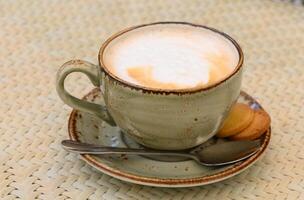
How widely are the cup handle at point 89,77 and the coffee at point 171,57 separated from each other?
0.06 ft

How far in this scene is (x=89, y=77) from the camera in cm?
61

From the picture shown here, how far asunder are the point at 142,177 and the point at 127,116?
62 millimetres

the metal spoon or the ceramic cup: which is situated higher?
the ceramic cup

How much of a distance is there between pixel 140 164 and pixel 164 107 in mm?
76

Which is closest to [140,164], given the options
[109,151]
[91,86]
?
[109,151]

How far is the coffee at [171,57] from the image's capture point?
58 cm

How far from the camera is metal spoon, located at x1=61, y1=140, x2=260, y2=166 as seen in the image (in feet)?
1.90

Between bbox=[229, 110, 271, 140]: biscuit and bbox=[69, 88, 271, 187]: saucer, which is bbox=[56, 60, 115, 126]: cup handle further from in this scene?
bbox=[229, 110, 271, 140]: biscuit

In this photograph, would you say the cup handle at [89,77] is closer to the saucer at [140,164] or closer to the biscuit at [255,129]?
the saucer at [140,164]

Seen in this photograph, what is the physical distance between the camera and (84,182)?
591mm

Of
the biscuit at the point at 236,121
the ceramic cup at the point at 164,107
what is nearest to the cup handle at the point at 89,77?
the ceramic cup at the point at 164,107

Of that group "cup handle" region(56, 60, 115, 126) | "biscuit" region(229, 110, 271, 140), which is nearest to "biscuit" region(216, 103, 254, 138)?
"biscuit" region(229, 110, 271, 140)

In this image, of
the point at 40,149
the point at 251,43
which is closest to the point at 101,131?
the point at 40,149

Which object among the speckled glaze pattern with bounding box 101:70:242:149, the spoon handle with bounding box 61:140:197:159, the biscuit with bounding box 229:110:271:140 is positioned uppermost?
the speckled glaze pattern with bounding box 101:70:242:149
